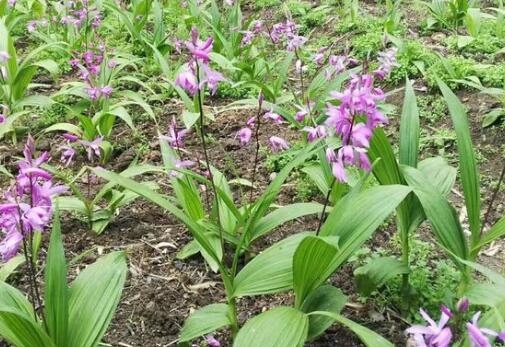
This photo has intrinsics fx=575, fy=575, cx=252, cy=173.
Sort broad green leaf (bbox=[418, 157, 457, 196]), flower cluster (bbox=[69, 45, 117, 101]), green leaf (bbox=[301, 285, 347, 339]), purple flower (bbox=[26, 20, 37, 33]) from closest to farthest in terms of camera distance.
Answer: green leaf (bbox=[301, 285, 347, 339]) < broad green leaf (bbox=[418, 157, 457, 196]) < flower cluster (bbox=[69, 45, 117, 101]) < purple flower (bbox=[26, 20, 37, 33])

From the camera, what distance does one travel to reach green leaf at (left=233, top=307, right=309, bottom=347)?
168 cm

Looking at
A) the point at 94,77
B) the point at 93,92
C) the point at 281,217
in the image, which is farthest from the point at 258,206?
the point at 94,77

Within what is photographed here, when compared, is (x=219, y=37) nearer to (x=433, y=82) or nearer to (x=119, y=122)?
(x=119, y=122)

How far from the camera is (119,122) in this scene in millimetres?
4004

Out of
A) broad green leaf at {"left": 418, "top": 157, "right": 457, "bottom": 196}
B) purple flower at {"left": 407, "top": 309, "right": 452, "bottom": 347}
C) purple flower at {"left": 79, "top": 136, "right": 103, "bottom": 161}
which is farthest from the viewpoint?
purple flower at {"left": 79, "top": 136, "right": 103, "bottom": 161}

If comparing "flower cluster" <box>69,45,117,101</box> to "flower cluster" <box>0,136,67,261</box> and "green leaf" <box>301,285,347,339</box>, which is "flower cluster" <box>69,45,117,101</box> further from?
"green leaf" <box>301,285,347,339</box>

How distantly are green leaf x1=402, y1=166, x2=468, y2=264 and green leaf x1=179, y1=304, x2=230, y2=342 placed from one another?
81 cm

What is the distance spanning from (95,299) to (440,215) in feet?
3.99

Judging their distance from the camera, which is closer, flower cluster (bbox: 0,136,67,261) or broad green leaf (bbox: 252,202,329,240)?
flower cluster (bbox: 0,136,67,261)

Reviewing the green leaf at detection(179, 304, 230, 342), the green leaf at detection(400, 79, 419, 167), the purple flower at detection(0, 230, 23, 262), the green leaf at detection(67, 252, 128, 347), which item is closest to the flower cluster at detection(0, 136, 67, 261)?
the purple flower at detection(0, 230, 23, 262)

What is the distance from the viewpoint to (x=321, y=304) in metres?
2.02

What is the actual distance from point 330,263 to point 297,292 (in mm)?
176

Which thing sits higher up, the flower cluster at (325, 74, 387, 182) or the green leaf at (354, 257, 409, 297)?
the flower cluster at (325, 74, 387, 182)

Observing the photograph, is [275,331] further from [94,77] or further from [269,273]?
A: [94,77]
